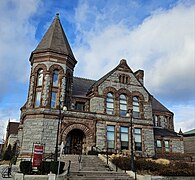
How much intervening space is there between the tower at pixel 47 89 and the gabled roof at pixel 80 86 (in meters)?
3.00

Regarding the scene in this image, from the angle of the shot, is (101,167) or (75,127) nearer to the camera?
(101,167)

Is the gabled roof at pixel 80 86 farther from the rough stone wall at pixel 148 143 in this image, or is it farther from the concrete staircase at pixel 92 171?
the concrete staircase at pixel 92 171

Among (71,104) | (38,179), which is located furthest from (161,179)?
(71,104)

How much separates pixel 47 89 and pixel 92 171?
11.6 metres

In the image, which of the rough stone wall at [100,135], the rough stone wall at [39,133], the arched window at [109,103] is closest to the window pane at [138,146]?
the rough stone wall at [100,135]

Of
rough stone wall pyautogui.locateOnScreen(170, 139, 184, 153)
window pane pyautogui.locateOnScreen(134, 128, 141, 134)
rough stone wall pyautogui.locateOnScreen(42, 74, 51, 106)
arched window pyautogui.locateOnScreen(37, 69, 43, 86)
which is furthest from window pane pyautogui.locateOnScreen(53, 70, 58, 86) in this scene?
rough stone wall pyautogui.locateOnScreen(170, 139, 184, 153)

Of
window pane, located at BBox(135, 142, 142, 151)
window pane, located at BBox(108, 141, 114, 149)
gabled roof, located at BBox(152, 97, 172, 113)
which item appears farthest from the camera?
gabled roof, located at BBox(152, 97, 172, 113)

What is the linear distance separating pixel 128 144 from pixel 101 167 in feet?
28.1

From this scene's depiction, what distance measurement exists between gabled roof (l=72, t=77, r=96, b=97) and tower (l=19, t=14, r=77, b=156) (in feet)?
9.85

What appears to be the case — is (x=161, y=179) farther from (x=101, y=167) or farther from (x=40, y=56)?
(x=40, y=56)

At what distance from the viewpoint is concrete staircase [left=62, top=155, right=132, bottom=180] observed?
17.0m

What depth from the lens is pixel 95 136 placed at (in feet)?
88.0

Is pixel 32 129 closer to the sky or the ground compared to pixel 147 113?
closer to the ground

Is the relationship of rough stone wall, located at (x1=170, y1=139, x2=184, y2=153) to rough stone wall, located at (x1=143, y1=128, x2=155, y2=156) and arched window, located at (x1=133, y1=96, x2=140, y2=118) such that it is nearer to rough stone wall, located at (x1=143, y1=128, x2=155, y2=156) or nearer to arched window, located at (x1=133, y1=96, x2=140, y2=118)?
rough stone wall, located at (x1=143, y1=128, x2=155, y2=156)
